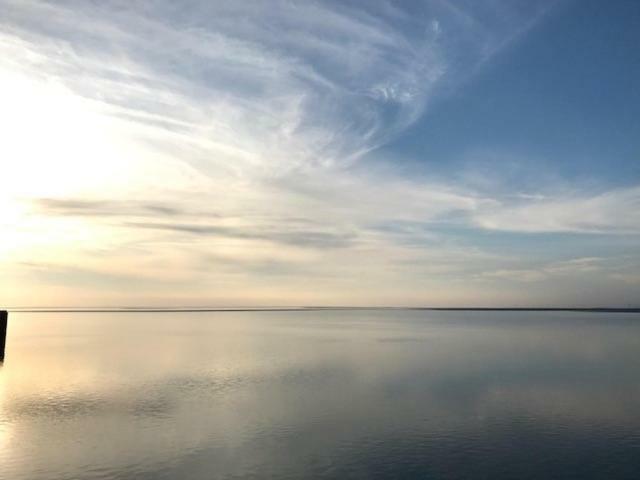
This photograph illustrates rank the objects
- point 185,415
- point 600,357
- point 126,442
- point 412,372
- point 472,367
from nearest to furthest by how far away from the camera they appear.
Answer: point 126,442
point 185,415
point 412,372
point 472,367
point 600,357

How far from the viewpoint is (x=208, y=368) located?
2232 inches

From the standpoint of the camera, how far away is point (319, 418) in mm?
33312

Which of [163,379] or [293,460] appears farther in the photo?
[163,379]

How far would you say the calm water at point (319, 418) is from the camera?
78.4ft

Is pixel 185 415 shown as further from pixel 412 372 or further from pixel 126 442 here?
pixel 412 372

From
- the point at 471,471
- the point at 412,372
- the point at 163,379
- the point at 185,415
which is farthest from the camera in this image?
the point at 412,372

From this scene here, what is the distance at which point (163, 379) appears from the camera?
49188 millimetres

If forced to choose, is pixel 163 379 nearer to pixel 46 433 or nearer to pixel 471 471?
pixel 46 433

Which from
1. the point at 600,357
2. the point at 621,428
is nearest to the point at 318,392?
the point at 621,428

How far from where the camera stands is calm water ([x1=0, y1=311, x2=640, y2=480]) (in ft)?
78.4

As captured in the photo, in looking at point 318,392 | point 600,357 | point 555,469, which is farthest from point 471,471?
point 600,357

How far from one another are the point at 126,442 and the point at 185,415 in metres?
6.58

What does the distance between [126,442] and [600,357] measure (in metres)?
62.7

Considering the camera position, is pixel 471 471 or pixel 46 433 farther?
pixel 46 433
